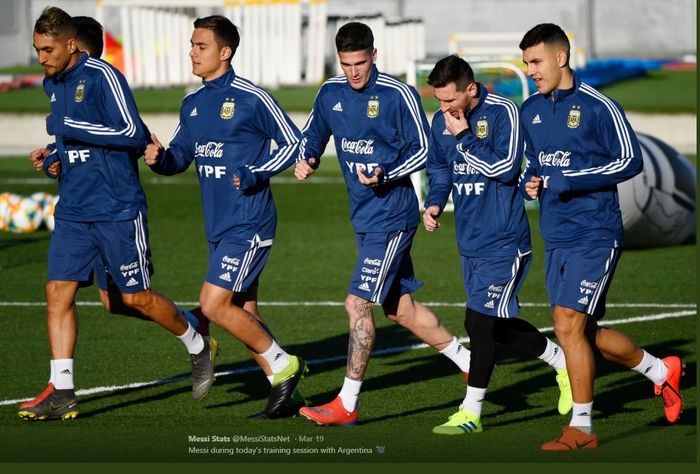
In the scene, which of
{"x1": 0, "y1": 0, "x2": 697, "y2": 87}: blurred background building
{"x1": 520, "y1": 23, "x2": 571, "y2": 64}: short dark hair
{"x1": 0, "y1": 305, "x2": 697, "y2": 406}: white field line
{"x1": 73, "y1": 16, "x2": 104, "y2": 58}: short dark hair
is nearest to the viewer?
{"x1": 520, "y1": 23, "x2": 571, "y2": 64}: short dark hair

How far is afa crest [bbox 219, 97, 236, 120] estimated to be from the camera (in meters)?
8.10

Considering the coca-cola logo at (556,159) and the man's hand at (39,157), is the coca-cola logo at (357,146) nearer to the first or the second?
the coca-cola logo at (556,159)

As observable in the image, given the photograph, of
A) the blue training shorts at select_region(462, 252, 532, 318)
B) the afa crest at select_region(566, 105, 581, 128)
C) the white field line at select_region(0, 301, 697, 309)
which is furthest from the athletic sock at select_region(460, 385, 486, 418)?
the white field line at select_region(0, 301, 697, 309)

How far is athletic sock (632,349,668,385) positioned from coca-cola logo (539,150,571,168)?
1.40m

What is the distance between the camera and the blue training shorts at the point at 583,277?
723 cm

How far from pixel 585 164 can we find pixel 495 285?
92 centimetres

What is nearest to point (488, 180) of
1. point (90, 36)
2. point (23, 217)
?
point (90, 36)

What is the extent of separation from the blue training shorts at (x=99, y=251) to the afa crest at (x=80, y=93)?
0.75 metres

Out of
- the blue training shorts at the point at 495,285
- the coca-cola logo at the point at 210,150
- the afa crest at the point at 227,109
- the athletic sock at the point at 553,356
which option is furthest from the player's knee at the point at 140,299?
the athletic sock at the point at 553,356

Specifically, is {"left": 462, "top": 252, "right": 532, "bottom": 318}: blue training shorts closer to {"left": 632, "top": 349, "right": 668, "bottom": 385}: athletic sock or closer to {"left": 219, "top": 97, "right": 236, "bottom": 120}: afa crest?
{"left": 632, "top": 349, "right": 668, "bottom": 385}: athletic sock

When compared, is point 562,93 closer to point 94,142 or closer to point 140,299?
point 94,142

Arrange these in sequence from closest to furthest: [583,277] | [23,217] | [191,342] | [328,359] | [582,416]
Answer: [582,416] < [583,277] < [191,342] < [328,359] < [23,217]

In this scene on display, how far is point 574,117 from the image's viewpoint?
730cm

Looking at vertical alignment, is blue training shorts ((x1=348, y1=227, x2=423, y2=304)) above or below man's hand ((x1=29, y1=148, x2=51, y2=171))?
below
